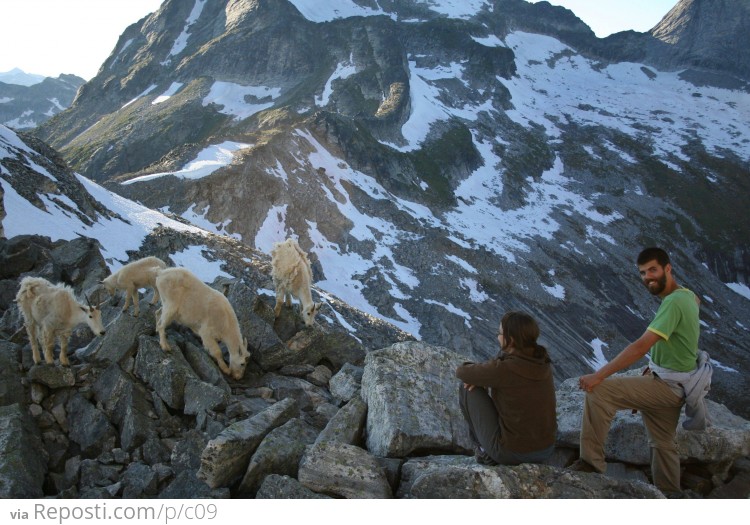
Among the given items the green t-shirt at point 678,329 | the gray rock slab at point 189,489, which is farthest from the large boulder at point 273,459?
the green t-shirt at point 678,329

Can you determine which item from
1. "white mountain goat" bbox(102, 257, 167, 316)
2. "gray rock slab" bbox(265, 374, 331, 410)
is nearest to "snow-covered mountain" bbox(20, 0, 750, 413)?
"white mountain goat" bbox(102, 257, 167, 316)

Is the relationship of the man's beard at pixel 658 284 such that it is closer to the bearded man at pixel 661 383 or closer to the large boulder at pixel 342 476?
the bearded man at pixel 661 383

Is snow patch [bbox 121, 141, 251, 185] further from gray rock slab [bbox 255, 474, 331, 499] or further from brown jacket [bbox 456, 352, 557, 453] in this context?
brown jacket [bbox 456, 352, 557, 453]

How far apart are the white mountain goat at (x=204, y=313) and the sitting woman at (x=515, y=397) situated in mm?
6058

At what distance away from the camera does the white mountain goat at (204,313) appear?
10684 millimetres

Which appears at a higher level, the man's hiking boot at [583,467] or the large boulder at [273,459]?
the large boulder at [273,459]

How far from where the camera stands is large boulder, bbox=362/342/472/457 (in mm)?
8203

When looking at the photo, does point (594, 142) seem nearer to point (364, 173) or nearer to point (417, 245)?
point (364, 173)

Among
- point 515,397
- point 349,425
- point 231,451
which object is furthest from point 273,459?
point 515,397

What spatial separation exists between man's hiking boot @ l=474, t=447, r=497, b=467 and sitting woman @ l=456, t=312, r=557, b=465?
20 millimetres

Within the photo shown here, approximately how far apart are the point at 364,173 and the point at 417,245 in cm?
2343

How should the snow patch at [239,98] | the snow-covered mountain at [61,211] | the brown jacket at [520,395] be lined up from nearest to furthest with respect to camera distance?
the brown jacket at [520,395]
the snow-covered mountain at [61,211]
the snow patch at [239,98]

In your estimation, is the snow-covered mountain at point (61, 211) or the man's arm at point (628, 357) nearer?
the man's arm at point (628, 357)

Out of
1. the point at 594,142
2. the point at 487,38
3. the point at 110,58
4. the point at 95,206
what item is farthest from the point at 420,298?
the point at 110,58
